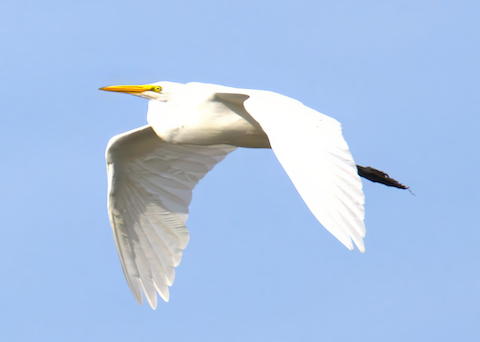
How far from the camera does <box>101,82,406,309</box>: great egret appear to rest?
8094mm

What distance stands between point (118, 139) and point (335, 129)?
4185 mm

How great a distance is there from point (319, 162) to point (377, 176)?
472 cm

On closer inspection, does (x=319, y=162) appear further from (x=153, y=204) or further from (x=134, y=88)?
(x=153, y=204)

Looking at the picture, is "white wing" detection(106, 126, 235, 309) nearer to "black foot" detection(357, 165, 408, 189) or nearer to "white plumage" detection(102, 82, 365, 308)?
"white plumage" detection(102, 82, 365, 308)

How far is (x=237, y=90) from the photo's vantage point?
1084 cm

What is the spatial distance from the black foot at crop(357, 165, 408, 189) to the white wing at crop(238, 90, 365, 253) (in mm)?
3449

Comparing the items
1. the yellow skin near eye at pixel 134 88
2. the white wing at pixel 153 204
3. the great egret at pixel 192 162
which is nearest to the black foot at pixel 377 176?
the great egret at pixel 192 162

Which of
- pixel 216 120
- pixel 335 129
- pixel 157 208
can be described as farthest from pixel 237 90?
pixel 157 208

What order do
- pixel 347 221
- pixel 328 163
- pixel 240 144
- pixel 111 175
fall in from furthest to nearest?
pixel 111 175, pixel 240 144, pixel 328 163, pixel 347 221

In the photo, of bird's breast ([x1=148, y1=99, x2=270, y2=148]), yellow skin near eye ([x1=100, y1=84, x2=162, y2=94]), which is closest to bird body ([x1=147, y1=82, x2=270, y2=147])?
bird's breast ([x1=148, y1=99, x2=270, y2=148])

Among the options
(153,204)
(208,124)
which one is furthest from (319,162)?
(153,204)

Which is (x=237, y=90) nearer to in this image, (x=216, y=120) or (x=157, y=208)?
(x=216, y=120)

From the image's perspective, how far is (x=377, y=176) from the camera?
42.5ft

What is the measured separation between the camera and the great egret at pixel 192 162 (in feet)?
26.6
